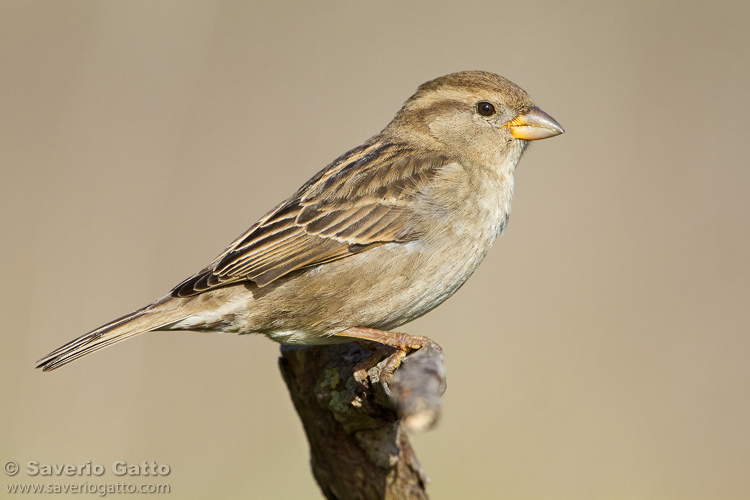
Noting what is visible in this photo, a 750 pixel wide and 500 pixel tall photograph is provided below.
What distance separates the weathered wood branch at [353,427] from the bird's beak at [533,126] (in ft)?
5.10

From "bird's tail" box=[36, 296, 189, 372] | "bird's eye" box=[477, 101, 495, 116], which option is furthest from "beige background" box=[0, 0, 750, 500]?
"bird's eye" box=[477, 101, 495, 116]

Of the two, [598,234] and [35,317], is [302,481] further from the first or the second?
[598,234]

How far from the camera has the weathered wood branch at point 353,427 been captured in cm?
399

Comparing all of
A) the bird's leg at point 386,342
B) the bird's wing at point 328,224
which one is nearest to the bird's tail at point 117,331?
the bird's wing at point 328,224

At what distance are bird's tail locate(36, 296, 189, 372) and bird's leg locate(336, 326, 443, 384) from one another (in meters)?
0.87

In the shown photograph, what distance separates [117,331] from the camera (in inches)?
170

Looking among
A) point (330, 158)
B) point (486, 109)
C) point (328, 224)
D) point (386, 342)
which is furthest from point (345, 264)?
point (330, 158)

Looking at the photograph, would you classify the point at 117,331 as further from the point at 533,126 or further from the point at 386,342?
the point at 533,126

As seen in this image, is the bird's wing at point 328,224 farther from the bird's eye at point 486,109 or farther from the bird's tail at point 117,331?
the bird's eye at point 486,109

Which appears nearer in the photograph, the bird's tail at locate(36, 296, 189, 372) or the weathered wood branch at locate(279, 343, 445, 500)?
the weathered wood branch at locate(279, 343, 445, 500)

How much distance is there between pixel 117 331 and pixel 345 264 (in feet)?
3.88

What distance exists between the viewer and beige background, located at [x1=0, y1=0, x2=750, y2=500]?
6.44 meters

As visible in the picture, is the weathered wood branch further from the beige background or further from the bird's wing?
the beige background

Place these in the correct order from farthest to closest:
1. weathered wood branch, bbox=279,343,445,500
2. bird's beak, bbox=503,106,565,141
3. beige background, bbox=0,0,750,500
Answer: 1. beige background, bbox=0,0,750,500
2. bird's beak, bbox=503,106,565,141
3. weathered wood branch, bbox=279,343,445,500
